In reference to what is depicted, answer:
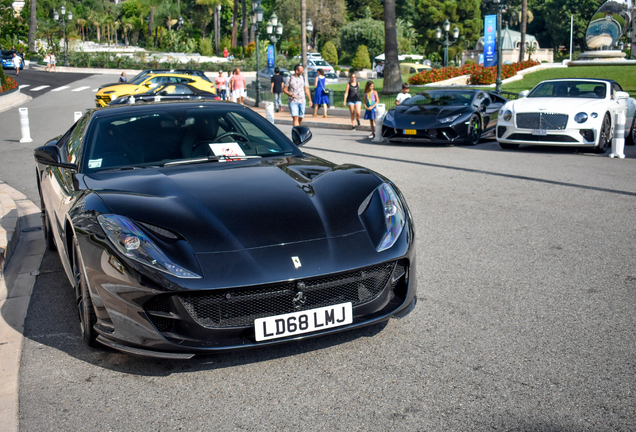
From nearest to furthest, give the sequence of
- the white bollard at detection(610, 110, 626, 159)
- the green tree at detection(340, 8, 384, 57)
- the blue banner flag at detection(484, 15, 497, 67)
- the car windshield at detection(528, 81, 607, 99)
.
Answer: the white bollard at detection(610, 110, 626, 159) → the car windshield at detection(528, 81, 607, 99) → the blue banner flag at detection(484, 15, 497, 67) → the green tree at detection(340, 8, 384, 57)

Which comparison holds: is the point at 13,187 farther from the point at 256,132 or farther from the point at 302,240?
the point at 302,240

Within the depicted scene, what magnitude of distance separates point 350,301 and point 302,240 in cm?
41

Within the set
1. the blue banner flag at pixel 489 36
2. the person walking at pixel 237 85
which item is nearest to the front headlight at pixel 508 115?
the person walking at pixel 237 85

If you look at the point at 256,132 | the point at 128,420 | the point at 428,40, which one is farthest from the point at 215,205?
the point at 428,40

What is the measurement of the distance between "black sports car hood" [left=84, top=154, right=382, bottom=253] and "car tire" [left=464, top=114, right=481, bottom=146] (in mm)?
10844

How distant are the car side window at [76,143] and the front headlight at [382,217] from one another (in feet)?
7.14

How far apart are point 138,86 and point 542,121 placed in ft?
60.2

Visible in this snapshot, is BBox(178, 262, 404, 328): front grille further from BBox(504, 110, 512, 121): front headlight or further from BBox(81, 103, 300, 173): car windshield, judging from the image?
BBox(504, 110, 512, 121): front headlight

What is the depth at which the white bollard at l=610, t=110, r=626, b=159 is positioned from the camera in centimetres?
1221

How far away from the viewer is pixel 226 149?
4664mm

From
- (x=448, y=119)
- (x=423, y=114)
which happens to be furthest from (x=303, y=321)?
(x=423, y=114)

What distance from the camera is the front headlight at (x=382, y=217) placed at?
3494 millimetres

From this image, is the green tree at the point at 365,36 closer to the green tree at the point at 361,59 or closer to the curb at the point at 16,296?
the green tree at the point at 361,59

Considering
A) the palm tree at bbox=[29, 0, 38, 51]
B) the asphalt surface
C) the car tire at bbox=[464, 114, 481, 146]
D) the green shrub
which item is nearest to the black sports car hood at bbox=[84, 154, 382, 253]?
the asphalt surface
